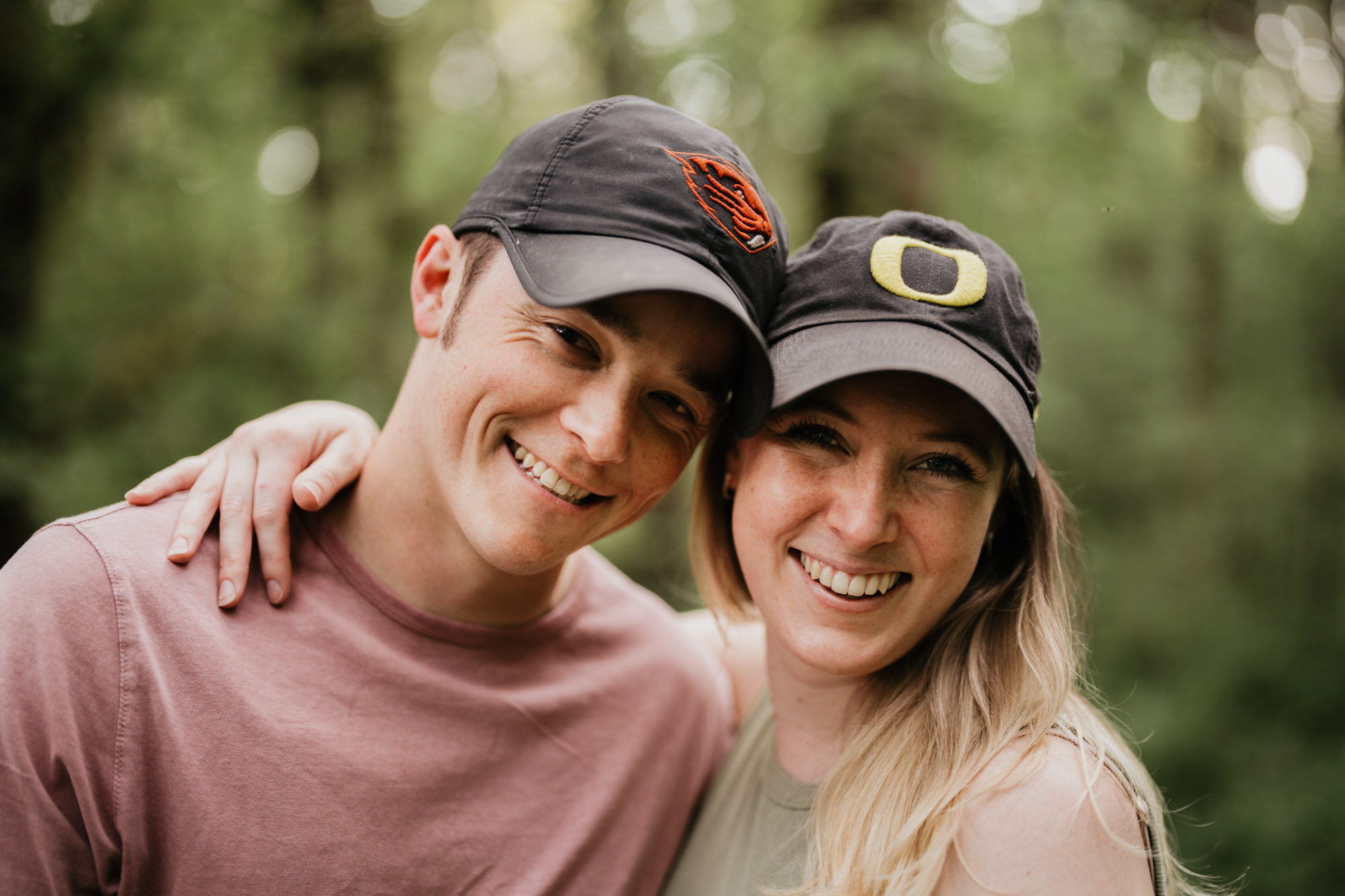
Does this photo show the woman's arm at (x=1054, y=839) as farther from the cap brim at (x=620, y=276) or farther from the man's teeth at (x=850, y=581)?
the cap brim at (x=620, y=276)

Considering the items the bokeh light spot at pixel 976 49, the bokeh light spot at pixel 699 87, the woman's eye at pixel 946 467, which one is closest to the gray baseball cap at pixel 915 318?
the woman's eye at pixel 946 467

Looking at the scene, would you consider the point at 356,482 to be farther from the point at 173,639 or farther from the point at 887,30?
the point at 887,30

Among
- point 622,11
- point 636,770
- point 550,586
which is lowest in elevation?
point 636,770

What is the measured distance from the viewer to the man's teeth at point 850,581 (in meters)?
1.78

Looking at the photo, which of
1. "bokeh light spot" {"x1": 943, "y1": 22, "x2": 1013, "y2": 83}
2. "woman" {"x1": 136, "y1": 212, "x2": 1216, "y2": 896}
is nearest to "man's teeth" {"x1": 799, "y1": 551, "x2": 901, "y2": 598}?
"woman" {"x1": 136, "y1": 212, "x2": 1216, "y2": 896}

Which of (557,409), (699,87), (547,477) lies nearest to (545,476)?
(547,477)

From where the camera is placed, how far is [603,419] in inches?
69.1

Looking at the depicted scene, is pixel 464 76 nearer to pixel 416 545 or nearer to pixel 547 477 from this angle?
pixel 416 545

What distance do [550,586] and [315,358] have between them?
457cm

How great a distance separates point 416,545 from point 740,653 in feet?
3.69

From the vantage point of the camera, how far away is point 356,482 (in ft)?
6.89

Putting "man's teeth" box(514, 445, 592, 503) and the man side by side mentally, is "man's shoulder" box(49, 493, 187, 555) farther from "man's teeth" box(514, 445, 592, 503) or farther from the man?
"man's teeth" box(514, 445, 592, 503)

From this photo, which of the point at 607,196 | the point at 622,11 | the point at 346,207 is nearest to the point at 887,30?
the point at 622,11

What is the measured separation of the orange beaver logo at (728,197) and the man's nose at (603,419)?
1.33 ft
